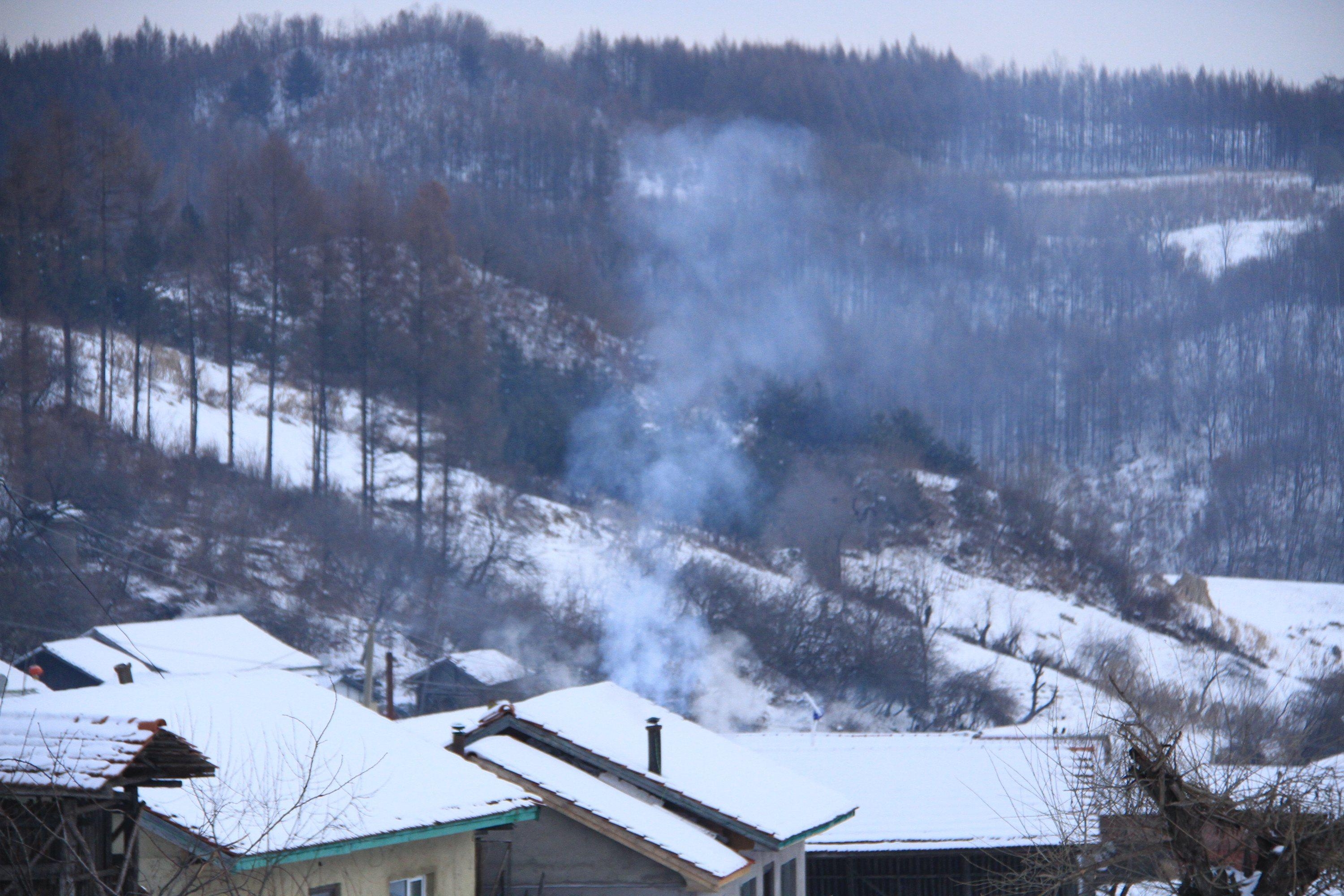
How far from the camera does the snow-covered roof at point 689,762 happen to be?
1385cm

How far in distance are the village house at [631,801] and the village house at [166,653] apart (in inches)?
576

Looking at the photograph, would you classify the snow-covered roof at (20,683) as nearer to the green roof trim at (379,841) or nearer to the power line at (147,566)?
the power line at (147,566)

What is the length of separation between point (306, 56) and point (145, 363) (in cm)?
6479

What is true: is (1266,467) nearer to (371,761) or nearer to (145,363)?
(145,363)

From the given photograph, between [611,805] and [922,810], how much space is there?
27.1 feet

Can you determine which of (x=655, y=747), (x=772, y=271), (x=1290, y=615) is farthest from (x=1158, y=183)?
(x=655, y=747)

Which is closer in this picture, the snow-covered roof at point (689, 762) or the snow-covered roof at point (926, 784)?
the snow-covered roof at point (689, 762)

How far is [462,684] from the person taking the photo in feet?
113

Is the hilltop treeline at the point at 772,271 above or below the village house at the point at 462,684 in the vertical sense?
above

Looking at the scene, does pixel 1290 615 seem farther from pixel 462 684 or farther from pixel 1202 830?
pixel 1202 830

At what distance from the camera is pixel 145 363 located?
48.3 meters

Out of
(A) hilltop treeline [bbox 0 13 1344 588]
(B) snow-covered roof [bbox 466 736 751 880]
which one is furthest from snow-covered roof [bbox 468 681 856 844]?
(A) hilltop treeline [bbox 0 13 1344 588]

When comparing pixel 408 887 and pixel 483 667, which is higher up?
pixel 408 887

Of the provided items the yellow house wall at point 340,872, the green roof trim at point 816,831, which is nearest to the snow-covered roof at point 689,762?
the green roof trim at point 816,831
